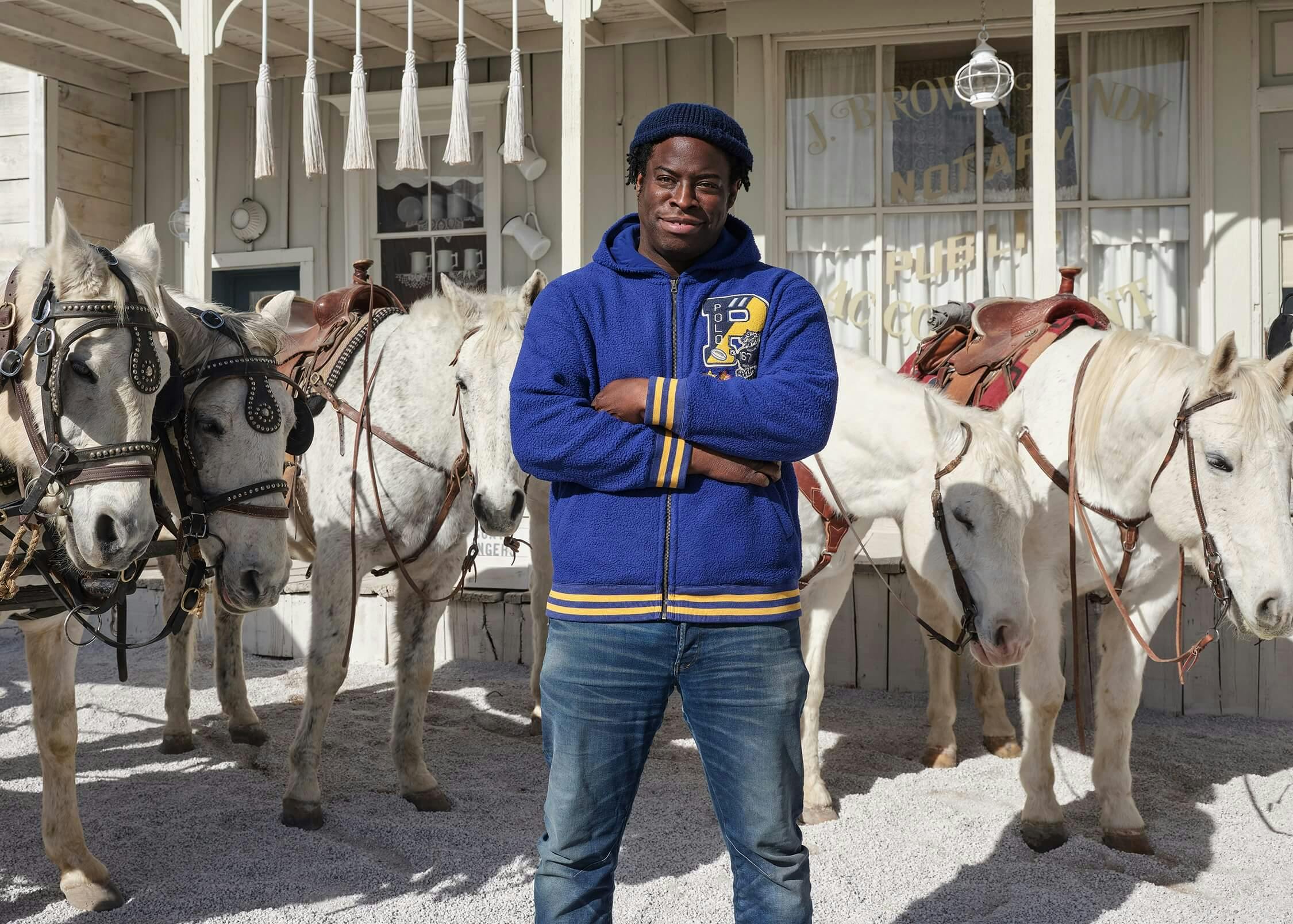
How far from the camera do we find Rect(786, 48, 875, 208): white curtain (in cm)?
775

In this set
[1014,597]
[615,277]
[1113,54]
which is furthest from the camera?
[1113,54]

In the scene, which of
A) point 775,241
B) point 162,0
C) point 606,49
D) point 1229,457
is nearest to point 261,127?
point 162,0

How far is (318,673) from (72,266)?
1.76 metres

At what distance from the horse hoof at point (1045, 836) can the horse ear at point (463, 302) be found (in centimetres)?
256

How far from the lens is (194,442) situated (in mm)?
2857

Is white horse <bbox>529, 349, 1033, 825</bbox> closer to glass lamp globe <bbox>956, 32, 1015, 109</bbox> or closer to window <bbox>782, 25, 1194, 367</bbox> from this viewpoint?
glass lamp globe <bbox>956, 32, 1015, 109</bbox>

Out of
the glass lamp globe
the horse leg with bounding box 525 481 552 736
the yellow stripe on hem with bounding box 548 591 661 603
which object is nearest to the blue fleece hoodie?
the yellow stripe on hem with bounding box 548 591 661 603

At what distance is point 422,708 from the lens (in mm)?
4094

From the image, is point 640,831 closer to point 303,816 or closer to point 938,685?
point 303,816

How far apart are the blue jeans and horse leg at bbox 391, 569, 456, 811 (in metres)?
2.16

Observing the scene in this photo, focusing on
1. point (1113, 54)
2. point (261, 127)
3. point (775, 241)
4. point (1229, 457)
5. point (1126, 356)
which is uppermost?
point (1113, 54)

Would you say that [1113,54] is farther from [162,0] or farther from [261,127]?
[162,0]

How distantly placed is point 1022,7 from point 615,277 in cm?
642

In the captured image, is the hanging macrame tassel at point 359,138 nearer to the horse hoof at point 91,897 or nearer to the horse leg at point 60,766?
the horse leg at point 60,766
